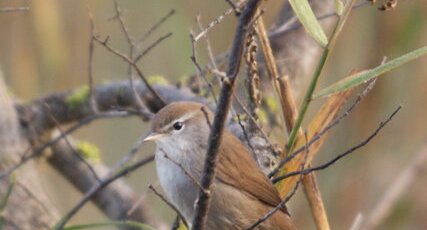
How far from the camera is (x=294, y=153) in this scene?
2.99 m

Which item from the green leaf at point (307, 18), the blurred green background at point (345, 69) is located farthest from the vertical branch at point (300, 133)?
the blurred green background at point (345, 69)

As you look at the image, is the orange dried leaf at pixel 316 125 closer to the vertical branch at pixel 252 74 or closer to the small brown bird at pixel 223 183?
the small brown bird at pixel 223 183

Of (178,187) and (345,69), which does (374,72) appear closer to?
(178,187)

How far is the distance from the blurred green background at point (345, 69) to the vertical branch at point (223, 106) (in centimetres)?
238

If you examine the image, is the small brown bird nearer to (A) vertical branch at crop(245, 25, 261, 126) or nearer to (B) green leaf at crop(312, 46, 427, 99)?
(A) vertical branch at crop(245, 25, 261, 126)

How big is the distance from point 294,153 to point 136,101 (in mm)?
1610

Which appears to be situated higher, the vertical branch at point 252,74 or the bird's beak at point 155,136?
the vertical branch at point 252,74

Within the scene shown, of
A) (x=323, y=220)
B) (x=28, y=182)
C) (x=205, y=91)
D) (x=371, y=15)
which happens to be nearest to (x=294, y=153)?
(x=323, y=220)

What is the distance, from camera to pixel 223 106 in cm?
231

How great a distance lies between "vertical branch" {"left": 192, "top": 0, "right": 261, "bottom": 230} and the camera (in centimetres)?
221

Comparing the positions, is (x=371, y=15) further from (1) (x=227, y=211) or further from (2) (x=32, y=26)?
(1) (x=227, y=211)

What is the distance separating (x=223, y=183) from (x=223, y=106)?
3.54ft

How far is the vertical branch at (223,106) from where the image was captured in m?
2.21

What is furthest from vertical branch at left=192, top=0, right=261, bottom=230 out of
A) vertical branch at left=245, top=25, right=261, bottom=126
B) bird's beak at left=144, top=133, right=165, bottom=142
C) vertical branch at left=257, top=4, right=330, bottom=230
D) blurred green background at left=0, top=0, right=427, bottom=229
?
blurred green background at left=0, top=0, right=427, bottom=229
